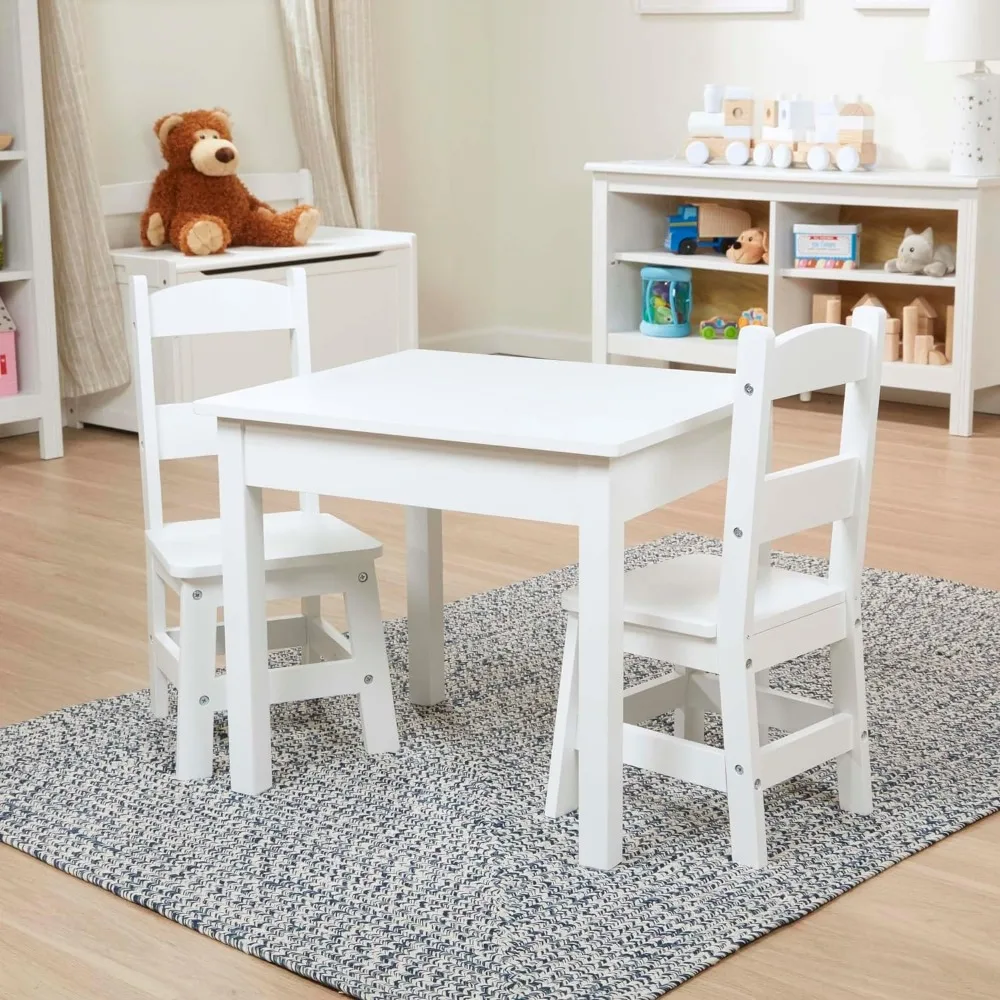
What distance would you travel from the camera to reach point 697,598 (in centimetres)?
216

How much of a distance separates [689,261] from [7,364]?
2228 millimetres

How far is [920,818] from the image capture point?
2260 mm

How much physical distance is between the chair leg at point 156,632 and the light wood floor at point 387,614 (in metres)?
0.19

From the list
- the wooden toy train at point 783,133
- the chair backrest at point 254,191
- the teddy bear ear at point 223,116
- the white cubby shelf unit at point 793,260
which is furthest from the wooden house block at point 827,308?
the teddy bear ear at point 223,116

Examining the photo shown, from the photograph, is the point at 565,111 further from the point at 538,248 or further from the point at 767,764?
the point at 767,764

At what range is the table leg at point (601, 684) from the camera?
1998 mm

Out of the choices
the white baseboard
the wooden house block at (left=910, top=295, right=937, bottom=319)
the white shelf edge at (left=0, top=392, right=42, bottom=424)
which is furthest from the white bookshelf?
the wooden house block at (left=910, top=295, right=937, bottom=319)

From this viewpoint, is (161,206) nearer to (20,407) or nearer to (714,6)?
(20,407)

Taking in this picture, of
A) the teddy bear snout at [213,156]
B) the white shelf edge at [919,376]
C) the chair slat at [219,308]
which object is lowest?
the white shelf edge at [919,376]

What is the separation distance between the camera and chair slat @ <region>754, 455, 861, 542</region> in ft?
6.68

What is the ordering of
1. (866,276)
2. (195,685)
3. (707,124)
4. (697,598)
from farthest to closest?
(707,124), (866,276), (195,685), (697,598)

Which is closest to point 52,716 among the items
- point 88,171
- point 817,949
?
Answer: point 817,949

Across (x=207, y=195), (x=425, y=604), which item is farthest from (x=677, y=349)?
Result: (x=425, y=604)

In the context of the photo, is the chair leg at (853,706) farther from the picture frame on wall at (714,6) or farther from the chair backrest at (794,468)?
the picture frame on wall at (714,6)
